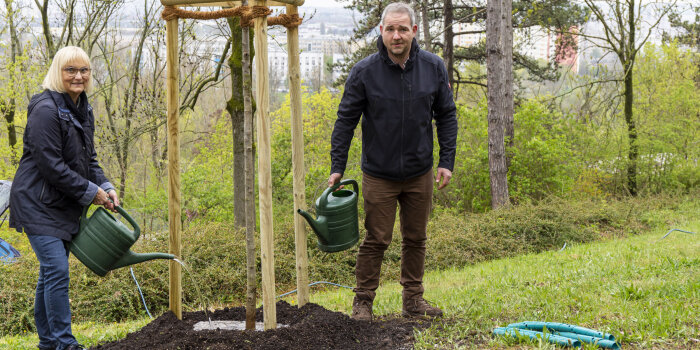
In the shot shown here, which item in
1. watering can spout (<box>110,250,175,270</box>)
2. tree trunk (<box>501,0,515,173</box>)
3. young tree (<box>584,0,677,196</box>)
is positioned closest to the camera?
watering can spout (<box>110,250,175,270</box>)

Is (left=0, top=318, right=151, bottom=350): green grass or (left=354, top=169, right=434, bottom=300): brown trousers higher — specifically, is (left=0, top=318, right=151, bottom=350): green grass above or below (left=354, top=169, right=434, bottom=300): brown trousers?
below

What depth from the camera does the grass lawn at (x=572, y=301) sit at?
326cm

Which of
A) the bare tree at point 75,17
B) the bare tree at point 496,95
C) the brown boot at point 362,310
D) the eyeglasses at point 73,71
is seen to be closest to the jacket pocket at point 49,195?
the eyeglasses at point 73,71

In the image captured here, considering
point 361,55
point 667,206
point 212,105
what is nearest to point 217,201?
point 361,55

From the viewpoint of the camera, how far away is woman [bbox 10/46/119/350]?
10.8ft

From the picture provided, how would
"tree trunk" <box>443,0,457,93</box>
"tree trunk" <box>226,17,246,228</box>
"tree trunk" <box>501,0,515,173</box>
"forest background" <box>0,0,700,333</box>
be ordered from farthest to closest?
"tree trunk" <box>443,0,457,93</box> → "tree trunk" <box>501,0,515,173</box> → "forest background" <box>0,0,700,333</box> → "tree trunk" <box>226,17,246,228</box>

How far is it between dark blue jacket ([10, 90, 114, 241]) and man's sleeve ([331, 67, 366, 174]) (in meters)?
1.48

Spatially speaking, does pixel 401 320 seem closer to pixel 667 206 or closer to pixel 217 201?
pixel 217 201

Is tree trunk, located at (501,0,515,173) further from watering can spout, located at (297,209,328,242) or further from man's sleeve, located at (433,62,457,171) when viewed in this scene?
watering can spout, located at (297,209,328,242)

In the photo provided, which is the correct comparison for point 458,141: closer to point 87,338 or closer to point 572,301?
point 572,301

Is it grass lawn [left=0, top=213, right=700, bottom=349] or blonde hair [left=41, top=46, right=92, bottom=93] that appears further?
blonde hair [left=41, top=46, right=92, bottom=93]

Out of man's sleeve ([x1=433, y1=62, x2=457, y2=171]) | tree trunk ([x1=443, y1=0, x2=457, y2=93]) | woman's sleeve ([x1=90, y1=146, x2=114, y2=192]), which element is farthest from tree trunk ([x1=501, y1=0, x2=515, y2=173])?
woman's sleeve ([x1=90, y1=146, x2=114, y2=192])

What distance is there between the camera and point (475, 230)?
345 inches

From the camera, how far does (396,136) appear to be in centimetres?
375
